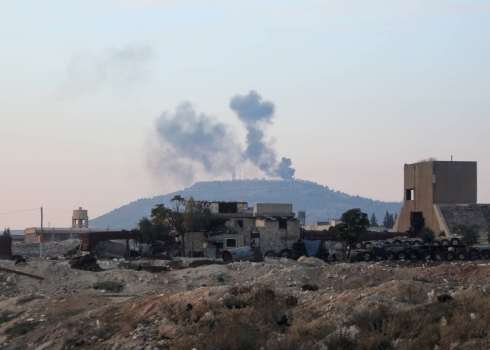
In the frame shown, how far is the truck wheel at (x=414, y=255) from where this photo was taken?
137 feet

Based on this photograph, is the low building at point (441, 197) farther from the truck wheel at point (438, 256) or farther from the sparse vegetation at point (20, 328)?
the sparse vegetation at point (20, 328)

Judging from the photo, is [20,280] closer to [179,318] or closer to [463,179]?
[179,318]

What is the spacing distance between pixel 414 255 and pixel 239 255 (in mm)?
11476

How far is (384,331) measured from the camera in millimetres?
13602

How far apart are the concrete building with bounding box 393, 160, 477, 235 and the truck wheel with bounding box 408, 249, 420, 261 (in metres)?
23.1

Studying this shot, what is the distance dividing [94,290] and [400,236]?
37145 millimetres

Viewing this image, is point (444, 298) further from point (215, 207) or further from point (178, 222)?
point (215, 207)

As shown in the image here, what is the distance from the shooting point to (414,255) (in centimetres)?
4209

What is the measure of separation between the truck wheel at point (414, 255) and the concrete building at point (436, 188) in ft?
75.9

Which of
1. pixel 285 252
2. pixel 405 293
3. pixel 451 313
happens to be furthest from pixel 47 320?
pixel 285 252

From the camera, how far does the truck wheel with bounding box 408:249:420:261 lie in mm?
41875

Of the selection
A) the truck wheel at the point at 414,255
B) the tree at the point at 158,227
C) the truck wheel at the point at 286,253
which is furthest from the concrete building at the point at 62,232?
the truck wheel at the point at 414,255

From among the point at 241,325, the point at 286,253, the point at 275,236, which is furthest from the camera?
the point at 275,236

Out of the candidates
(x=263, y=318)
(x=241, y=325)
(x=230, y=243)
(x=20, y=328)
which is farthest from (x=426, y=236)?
(x=241, y=325)
